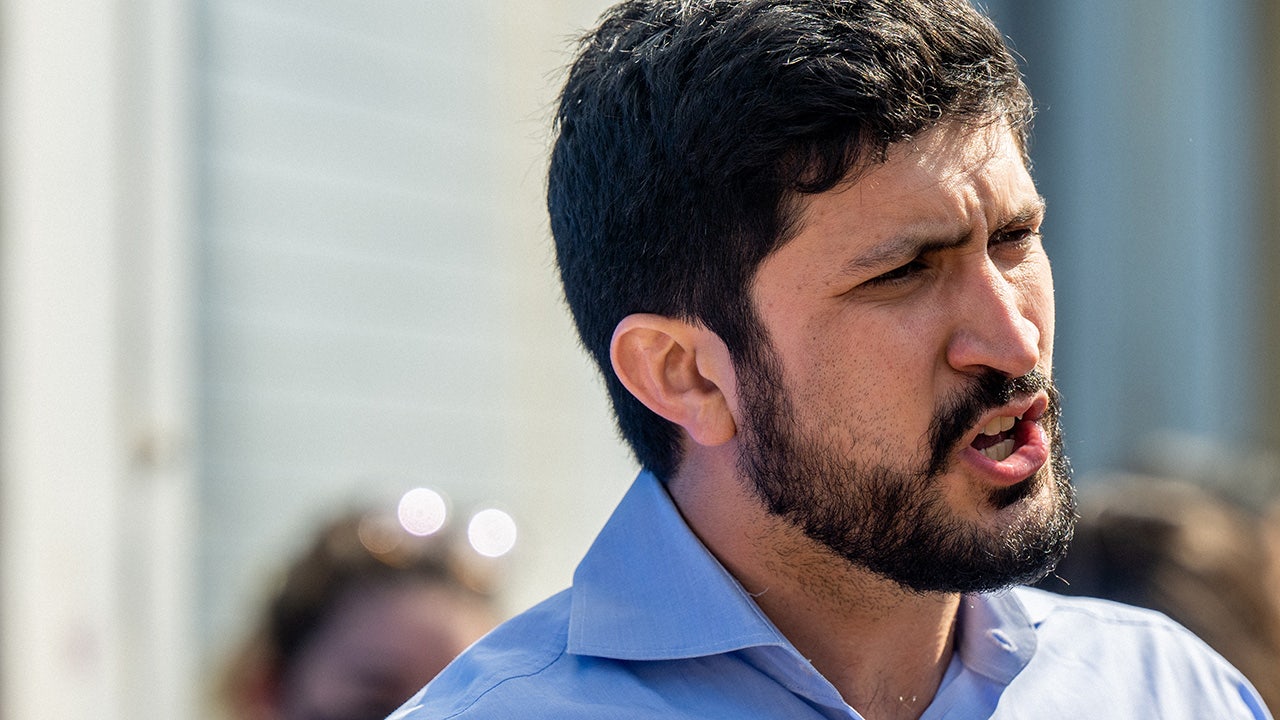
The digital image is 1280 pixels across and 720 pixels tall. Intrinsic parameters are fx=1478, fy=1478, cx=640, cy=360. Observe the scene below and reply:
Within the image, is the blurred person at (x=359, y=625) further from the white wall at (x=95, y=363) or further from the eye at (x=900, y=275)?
the eye at (x=900, y=275)

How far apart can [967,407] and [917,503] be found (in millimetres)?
126

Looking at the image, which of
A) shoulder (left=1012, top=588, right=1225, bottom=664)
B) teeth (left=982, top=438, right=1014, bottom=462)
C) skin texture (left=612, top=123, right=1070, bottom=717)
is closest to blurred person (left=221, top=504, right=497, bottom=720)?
skin texture (left=612, top=123, right=1070, bottom=717)

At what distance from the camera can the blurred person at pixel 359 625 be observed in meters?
2.94

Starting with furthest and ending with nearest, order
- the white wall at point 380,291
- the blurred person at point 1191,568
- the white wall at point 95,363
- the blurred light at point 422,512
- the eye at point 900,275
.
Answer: the white wall at point 380,291 → the white wall at point 95,363 → the blurred light at point 422,512 → the blurred person at point 1191,568 → the eye at point 900,275

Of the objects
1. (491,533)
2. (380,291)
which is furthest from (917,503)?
(380,291)

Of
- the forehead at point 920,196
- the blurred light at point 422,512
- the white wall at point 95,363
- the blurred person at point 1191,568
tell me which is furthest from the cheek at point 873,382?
the white wall at point 95,363

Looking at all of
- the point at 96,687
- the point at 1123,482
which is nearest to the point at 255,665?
the point at 96,687

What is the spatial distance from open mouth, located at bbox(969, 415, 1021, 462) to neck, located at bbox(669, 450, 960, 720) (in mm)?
202

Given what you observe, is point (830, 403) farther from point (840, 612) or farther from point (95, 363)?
point (95, 363)

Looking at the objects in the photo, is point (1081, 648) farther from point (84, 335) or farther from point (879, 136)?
point (84, 335)

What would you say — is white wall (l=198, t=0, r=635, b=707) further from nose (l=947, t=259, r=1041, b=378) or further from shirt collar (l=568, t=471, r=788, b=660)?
nose (l=947, t=259, r=1041, b=378)

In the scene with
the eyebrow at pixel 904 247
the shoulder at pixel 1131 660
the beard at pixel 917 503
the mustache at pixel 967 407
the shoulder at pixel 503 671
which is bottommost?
the shoulder at pixel 1131 660

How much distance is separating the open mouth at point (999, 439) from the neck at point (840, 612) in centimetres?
20

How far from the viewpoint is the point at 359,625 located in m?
3.04
